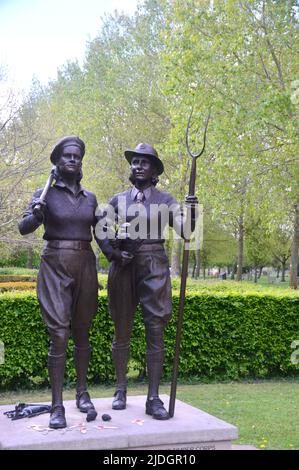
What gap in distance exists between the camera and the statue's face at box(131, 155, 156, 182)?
202 inches

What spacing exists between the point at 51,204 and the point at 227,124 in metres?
9.65

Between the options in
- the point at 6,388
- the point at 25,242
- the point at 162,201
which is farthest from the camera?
the point at 25,242

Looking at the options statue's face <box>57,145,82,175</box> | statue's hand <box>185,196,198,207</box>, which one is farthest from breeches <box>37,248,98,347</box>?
statue's hand <box>185,196,198,207</box>

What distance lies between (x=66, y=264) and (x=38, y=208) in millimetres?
547

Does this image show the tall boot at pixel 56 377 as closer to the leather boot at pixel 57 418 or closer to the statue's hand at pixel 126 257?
the leather boot at pixel 57 418

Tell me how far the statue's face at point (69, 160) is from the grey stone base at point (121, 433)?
2.02m

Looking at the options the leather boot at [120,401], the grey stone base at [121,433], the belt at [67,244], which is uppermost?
the belt at [67,244]

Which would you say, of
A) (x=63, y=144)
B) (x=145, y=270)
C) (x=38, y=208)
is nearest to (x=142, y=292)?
(x=145, y=270)

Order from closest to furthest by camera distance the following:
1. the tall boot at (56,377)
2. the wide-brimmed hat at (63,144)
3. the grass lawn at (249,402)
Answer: the tall boot at (56,377), the wide-brimmed hat at (63,144), the grass lawn at (249,402)

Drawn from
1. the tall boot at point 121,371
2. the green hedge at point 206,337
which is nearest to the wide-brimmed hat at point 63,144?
the tall boot at point 121,371

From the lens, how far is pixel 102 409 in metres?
5.12

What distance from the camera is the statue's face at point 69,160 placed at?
16.0 ft
